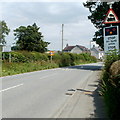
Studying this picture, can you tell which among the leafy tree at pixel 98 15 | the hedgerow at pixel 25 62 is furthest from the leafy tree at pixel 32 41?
the leafy tree at pixel 98 15

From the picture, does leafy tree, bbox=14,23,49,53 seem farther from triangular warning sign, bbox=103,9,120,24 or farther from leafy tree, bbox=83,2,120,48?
triangular warning sign, bbox=103,9,120,24

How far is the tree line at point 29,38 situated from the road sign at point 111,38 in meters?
48.4

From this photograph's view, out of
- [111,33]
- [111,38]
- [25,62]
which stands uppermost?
[111,33]

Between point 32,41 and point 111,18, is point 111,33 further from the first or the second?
point 32,41

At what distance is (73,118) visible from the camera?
5.09 m

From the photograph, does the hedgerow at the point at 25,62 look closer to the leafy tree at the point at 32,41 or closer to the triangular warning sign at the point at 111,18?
the triangular warning sign at the point at 111,18

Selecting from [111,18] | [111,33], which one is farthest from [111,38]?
[111,18]

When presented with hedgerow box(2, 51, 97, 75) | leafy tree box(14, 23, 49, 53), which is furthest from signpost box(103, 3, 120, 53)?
leafy tree box(14, 23, 49, 53)

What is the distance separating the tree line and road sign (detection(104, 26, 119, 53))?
48.4 m

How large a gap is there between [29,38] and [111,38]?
50.4m

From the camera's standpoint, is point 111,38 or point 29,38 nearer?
point 111,38

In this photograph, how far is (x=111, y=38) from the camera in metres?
7.48

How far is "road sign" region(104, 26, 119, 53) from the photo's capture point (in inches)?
289

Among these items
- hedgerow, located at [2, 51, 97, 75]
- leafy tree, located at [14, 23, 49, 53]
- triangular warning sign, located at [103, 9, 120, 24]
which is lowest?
hedgerow, located at [2, 51, 97, 75]
